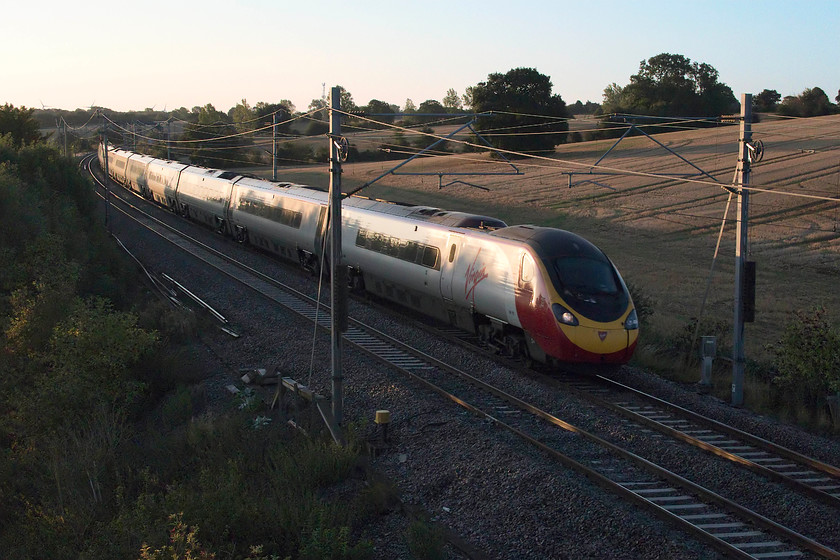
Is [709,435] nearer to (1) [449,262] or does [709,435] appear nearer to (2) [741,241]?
(2) [741,241]

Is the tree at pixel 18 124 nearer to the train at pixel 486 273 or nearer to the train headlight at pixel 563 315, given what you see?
the train at pixel 486 273

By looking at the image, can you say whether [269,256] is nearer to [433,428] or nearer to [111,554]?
[433,428]

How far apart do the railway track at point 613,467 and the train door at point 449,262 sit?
1.61 m

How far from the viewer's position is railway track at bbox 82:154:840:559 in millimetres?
8508

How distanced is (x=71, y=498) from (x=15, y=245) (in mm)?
13096

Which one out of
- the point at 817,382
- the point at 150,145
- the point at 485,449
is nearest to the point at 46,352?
the point at 485,449

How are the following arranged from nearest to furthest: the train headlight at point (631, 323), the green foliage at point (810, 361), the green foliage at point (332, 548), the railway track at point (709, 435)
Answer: the green foliage at point (332, 548), the railway track at point (709, 435), the green foliage at point (810, 361), the train headlight at point (631, 323)

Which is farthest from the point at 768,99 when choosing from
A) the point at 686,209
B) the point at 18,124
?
the point at 18,124

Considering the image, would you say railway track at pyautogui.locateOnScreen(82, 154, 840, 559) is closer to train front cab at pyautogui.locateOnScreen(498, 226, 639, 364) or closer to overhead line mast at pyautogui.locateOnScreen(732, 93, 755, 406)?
train front cab at pyautogui.locateOnScreen(498, 226, 639, 364)

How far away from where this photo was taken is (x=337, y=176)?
499 inches

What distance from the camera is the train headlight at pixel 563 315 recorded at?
1391 centimetres

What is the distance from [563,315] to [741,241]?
154 inches

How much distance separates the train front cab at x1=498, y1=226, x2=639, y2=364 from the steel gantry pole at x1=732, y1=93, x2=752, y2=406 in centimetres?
197

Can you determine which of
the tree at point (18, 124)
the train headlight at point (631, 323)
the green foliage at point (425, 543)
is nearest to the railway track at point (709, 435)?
the train headlight at point (631, 323)
